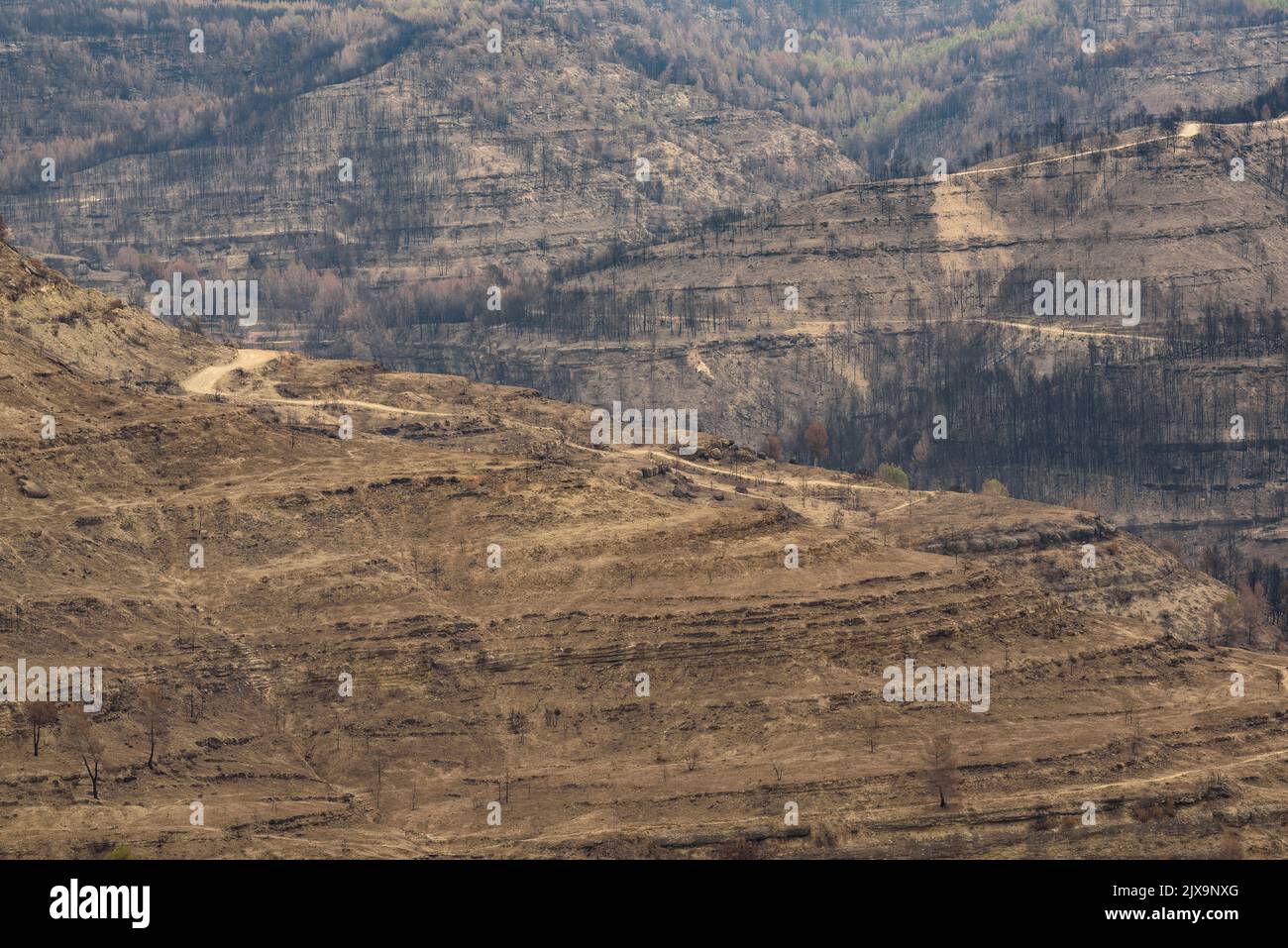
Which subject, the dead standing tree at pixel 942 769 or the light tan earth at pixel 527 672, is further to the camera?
the dead standing tree at pixel 942 769

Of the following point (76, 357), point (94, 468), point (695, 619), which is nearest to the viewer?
point (695, 619)

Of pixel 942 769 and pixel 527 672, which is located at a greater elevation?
pixel 527 672

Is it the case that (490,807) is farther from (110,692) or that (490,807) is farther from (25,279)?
(25,279)

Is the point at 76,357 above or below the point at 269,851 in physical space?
above

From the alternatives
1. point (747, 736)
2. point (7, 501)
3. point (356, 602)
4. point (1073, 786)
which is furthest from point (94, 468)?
point (1073, 786)

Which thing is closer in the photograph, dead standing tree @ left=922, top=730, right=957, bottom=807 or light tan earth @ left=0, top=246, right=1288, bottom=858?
light tan earth @ left=0, top=246, right=1288, bottom=858

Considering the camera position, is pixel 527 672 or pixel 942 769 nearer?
pixel 942 769
